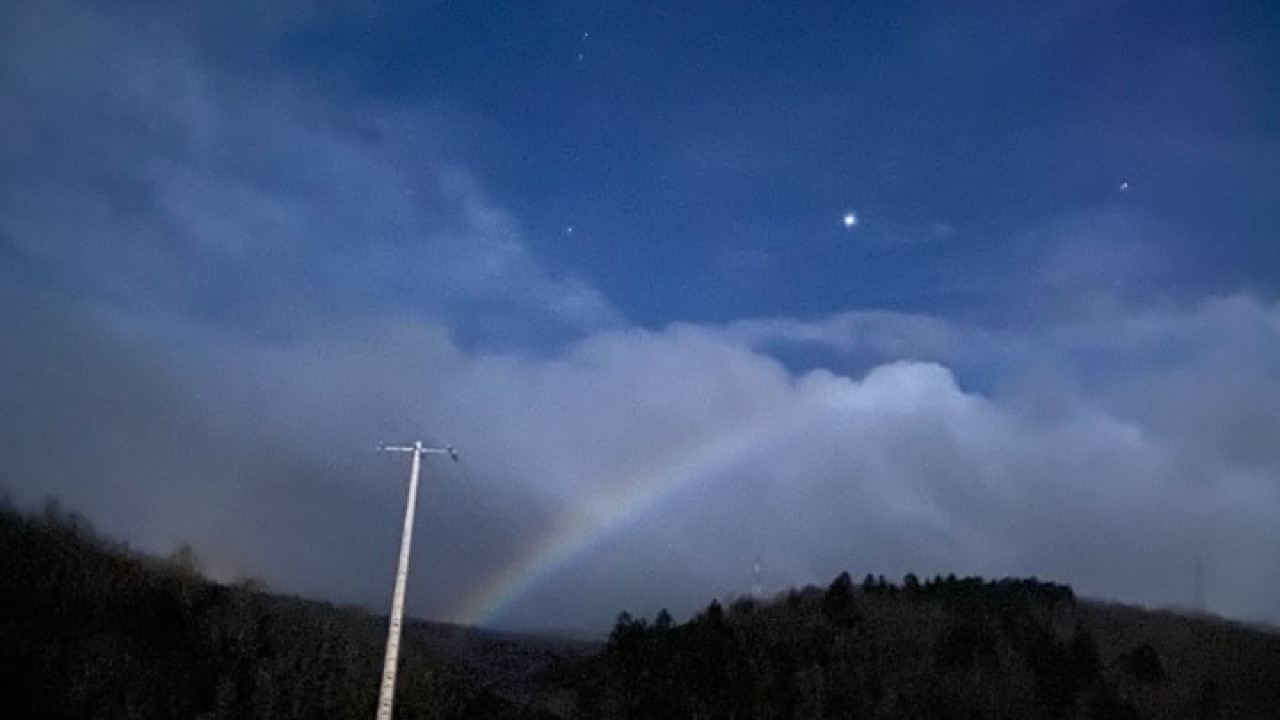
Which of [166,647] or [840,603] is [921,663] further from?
[166,647]

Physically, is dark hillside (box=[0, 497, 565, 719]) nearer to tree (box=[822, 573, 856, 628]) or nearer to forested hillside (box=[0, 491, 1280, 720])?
forested hillside (box=[0, 491, 1280, 720])

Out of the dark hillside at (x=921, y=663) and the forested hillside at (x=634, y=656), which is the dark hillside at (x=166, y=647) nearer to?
the forested hillside at (x=634, y=656)

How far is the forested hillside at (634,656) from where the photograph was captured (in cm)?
4319

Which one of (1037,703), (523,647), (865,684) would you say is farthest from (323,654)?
(523,647)

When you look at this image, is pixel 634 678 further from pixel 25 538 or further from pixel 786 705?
pixel 25 538

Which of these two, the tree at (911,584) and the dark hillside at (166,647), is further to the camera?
the tree at (911,584)

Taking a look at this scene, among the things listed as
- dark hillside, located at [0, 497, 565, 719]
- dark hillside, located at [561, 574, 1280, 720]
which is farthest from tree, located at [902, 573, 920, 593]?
dark hillside, located at [0, 497, 565, 719]

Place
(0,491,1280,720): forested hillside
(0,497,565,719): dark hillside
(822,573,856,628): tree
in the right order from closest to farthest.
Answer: (0,497,565,719): dark hillside
(0,491,1280,720): forested hillside
(822,573,856,628): tree

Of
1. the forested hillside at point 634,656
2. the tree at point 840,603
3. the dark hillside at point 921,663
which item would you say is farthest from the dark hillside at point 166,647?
the tree at point 840,603

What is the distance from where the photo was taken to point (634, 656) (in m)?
73.8

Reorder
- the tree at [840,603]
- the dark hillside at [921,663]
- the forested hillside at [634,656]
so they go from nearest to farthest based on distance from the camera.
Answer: the forested hillside at [634,656], the dark hillside at [921,663], the tree at [840,603]

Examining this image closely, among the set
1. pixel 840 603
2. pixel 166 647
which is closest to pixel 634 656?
pixel 840 603

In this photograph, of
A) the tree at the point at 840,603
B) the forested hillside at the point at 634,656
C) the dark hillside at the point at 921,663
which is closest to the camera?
the forested hillside at the point at 634,656

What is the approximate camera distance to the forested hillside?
43.2m
